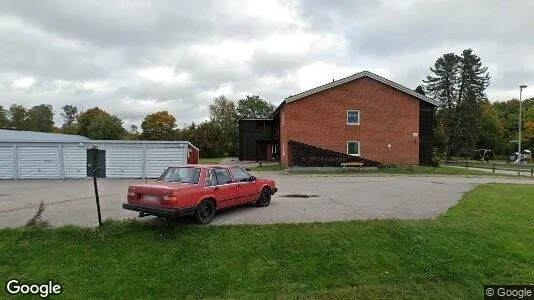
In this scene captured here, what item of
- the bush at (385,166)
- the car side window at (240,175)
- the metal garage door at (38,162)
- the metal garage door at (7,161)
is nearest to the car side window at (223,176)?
the car side window at (240,175)

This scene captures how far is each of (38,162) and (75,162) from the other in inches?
88.1

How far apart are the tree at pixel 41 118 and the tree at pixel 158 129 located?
2627 cm

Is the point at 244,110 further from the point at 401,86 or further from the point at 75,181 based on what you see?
the point at 75,181

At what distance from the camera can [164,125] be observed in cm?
7056

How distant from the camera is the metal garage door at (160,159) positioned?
2106 cm

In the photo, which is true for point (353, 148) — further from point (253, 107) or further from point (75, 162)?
point (253, 107)

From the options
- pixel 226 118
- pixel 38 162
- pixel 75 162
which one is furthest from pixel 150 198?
pixel 226 118

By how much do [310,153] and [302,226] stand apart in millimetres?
20813

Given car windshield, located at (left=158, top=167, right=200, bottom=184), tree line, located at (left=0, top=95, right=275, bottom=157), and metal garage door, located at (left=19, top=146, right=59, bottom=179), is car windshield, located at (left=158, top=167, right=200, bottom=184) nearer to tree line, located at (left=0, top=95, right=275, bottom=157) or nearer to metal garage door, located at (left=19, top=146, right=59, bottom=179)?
metal garage door, located at (left=19, top=146, right=59, bottom=179)

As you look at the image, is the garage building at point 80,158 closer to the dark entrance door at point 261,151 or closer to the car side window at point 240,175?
the car side window at point 240,175

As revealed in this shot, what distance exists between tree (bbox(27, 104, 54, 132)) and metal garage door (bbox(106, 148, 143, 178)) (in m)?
76.6

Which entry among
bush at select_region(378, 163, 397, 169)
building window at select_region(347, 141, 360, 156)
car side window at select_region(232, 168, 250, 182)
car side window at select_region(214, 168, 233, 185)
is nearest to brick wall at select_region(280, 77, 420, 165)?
building window at select_region(347, 141, 360, 156)

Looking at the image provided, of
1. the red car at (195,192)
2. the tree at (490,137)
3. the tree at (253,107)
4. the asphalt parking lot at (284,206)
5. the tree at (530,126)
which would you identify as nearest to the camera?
the red car at (195,192)

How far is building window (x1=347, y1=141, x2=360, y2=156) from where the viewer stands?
106 ft
